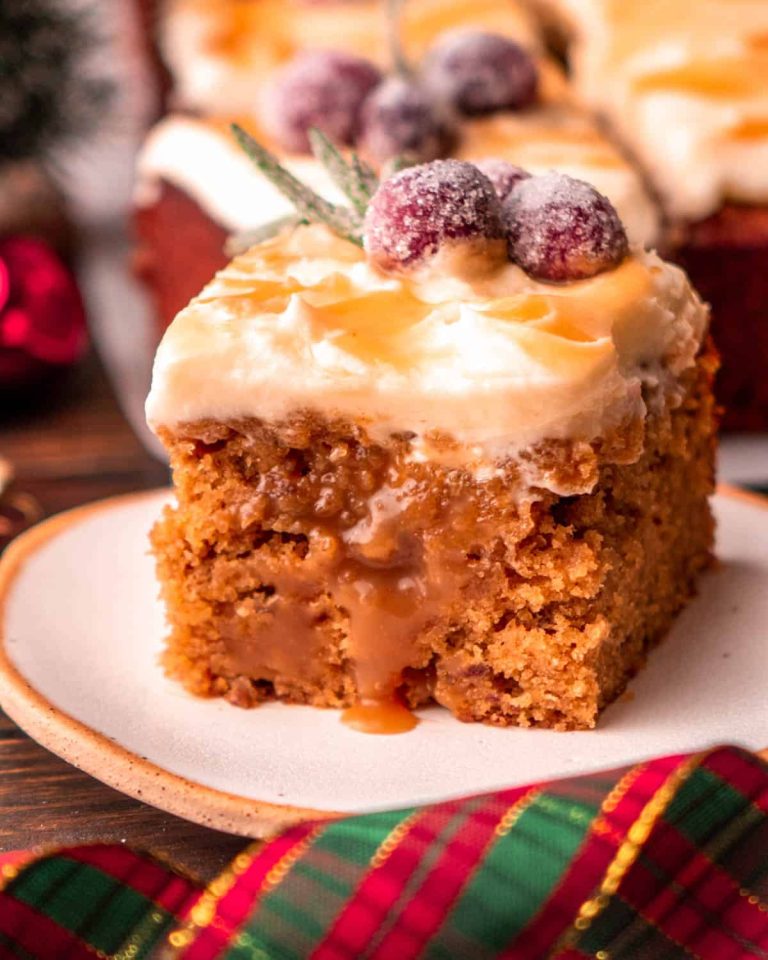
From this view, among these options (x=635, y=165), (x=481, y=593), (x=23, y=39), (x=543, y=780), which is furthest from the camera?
(x=23, y=39)

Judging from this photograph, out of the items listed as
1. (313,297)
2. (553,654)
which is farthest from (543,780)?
(313,297)

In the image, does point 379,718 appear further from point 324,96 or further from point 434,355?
point 324,96

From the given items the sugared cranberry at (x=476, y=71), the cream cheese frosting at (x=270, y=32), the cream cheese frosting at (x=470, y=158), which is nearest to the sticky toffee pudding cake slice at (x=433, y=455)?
the cream cheese frosting at (x=470, y=158)

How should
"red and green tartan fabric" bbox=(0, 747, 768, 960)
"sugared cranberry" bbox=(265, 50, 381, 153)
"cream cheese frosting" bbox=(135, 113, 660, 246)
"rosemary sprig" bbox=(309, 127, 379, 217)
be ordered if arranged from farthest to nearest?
"sugared cranberry" bbox=(265, 50, 381, 153)
"cream cheese frosting" bbox=(135, 113, 660, 246)
"rosemary sprig" bbox=(309, 127, 379, 217)
"red and green tartan fabric" bbox=(0, 747, 768, 960)

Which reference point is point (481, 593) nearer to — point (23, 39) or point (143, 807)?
point (143, 807)

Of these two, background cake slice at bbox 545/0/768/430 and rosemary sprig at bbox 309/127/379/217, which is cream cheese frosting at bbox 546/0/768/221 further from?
rosemary sprig at bbox 309/127/379/217

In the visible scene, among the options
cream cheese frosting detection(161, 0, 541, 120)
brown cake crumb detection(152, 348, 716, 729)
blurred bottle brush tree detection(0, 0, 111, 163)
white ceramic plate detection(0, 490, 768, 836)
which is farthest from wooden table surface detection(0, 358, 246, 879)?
blurred bottle brush tree detection(0, 0, 111, 163)

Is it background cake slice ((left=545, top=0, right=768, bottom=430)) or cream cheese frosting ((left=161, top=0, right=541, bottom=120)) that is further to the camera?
cream cheese frosting ((left=161, top=0, right=541, bottom=120))
